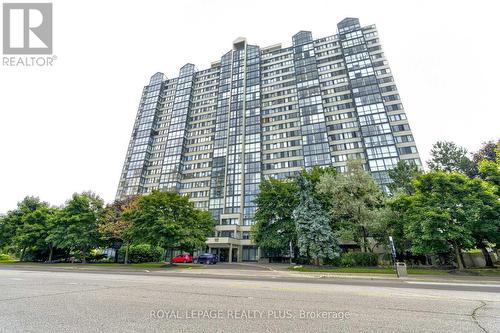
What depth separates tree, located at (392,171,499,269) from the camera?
70.3ft

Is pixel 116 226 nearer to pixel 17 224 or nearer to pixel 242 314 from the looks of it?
pixel 17 224

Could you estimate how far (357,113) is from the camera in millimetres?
63188

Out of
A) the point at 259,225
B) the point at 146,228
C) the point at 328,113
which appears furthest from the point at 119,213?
the point at 328,113

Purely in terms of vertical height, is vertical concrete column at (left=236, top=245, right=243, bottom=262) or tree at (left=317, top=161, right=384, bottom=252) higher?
tree at (left=317, top=161, right=384, bottom=252)

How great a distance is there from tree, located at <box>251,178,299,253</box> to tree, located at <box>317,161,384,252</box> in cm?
571

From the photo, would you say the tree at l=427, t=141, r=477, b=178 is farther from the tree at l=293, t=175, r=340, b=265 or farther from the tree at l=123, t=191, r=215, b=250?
the tree at l=123, t=191, r=215, b=250

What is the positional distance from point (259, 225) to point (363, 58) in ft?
203

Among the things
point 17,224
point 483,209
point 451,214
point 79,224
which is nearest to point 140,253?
point 79,224

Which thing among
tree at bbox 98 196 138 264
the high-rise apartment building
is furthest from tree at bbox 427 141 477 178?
tree at bbox 98 196 138 264

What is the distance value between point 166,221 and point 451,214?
33.0 m

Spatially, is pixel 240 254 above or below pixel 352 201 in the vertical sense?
below

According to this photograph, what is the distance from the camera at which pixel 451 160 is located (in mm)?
41562

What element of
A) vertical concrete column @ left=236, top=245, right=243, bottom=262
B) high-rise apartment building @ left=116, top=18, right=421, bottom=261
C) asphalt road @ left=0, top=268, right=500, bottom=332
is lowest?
vertical concrete column @ left=236, top=245, right=243, bottom=262

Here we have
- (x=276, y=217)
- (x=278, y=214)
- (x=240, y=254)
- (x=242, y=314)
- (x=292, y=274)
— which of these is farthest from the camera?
(x=240, y=254)
